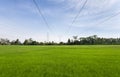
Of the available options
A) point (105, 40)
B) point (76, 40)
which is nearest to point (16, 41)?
point (76, 40)

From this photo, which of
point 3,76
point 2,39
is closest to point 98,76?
point 3,76

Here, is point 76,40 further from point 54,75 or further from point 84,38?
point 54,75

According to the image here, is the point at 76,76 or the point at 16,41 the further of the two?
the point at 16,41

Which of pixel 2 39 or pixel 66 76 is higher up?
pixel 2 39

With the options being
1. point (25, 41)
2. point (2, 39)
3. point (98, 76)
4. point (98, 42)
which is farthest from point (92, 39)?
point (98, 76)

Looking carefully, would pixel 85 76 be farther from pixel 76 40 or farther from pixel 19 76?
pixel 76 40

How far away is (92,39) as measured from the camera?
569 ft

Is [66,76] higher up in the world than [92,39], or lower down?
lower down

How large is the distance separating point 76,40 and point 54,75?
163309mm

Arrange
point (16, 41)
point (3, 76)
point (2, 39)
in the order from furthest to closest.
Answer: point (2, 39) < point (16, 41) < point (3, 76)

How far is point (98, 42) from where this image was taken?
171 meters

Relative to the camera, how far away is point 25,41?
169250 mm

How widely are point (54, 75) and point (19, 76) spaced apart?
181 cm

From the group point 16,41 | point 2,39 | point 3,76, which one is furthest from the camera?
point 2,39
